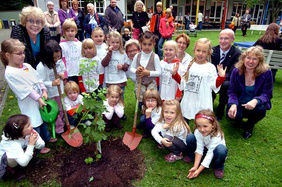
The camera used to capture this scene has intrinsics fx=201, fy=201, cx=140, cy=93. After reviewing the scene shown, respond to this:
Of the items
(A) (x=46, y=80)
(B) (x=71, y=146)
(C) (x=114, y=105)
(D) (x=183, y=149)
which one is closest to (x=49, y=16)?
(A) (x=46, y=80)

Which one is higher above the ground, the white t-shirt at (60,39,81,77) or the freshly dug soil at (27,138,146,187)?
the white t-shirt at (60,39,81,77)

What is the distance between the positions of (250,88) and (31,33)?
3.70 metres

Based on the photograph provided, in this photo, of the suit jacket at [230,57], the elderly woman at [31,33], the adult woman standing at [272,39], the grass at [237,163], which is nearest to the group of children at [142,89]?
the grass at [237,163]

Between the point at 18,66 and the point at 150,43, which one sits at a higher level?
the point at 150,43

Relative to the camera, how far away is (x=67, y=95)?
3.47 meters

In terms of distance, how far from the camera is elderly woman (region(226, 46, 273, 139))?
315cm

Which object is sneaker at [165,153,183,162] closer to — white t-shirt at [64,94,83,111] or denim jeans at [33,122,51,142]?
white t-shirt at [64,94,83,111]

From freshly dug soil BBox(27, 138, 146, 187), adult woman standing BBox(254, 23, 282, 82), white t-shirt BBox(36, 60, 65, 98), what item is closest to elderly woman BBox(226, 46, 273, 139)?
freshly dug soil BBox(27, 138, 146, 187)

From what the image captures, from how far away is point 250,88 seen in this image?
3348 mm

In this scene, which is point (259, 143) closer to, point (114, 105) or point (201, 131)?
point (201, 131)

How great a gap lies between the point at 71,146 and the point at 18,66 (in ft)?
4.64

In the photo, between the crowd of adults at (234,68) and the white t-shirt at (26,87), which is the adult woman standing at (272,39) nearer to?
the crowd of adults at (234,68)

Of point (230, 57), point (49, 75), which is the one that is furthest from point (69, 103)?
point (230, 57)

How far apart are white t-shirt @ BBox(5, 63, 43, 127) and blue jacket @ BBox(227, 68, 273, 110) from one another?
3.01 meters
